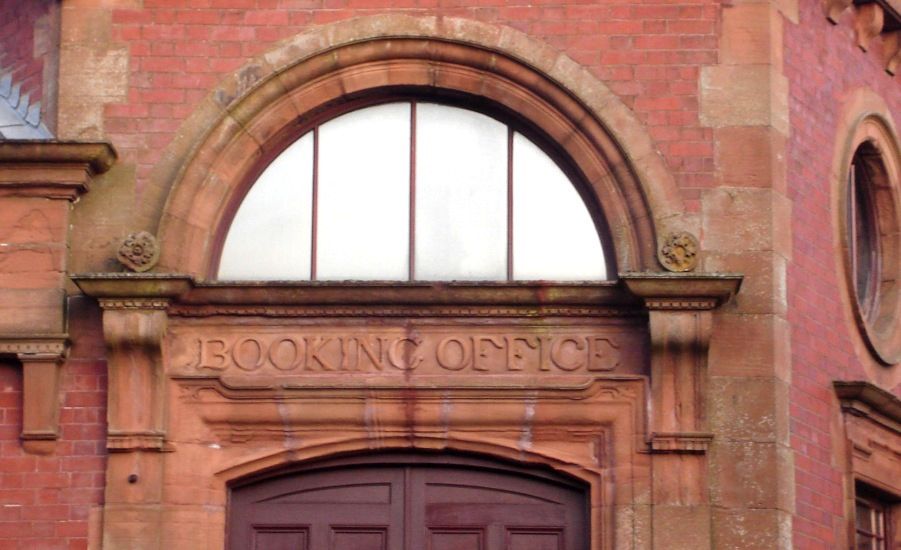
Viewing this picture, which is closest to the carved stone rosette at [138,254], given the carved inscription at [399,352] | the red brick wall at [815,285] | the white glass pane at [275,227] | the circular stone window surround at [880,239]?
the carved inscription at [399,352]

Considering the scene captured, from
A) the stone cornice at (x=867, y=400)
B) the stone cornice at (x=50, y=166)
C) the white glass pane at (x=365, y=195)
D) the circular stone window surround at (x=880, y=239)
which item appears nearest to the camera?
A: the stone cornice at (x=50, y=166)

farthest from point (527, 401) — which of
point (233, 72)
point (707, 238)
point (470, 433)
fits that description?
point (233, 72)

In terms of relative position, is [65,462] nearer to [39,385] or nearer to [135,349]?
[39,385]

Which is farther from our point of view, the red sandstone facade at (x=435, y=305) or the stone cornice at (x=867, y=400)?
the stone cornice at (x=867, y=400)

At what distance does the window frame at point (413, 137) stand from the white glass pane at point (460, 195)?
0.06 meters

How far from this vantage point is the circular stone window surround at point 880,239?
1789 cm

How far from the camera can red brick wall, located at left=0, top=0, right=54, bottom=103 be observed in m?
17.7

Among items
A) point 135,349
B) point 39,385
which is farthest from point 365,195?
point 39,385

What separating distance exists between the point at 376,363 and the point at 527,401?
113 centimetres

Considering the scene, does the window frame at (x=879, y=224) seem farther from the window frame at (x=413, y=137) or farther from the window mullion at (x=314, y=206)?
the window mullion at (x=314, y=206)

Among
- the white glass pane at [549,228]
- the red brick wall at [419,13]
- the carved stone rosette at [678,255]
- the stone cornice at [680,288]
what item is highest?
the red brick wall at [419,13]

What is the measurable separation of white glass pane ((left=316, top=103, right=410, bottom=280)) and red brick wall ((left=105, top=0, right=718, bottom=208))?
0.83 meters

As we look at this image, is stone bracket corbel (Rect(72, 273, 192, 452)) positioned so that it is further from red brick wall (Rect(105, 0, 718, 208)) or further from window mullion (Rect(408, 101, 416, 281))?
window mullion (Rect(408, 101, 416, 281))

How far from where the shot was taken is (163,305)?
1652 cm
